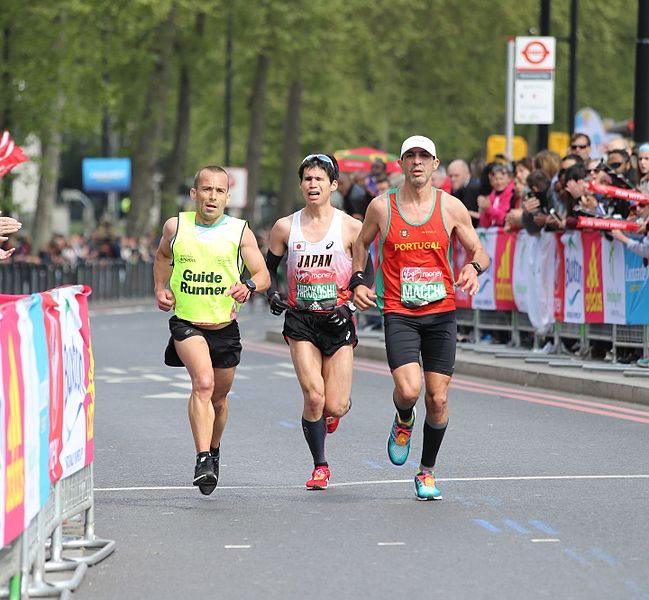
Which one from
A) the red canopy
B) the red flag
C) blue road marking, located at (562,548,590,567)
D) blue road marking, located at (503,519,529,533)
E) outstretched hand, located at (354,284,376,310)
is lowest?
blue road marking, located at (503,519,529,533)

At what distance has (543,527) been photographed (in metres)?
8.88

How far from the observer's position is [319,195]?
1038 centimetres

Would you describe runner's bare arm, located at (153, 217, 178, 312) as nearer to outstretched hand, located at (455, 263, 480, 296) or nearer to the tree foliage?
outstretched hand, located at (455, 263, 480, 296)

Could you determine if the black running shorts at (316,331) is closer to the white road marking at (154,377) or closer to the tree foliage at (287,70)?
the white road marking at (154,377)

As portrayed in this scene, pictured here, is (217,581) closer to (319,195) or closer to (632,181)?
(319,195)

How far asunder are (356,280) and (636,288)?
6.92 m

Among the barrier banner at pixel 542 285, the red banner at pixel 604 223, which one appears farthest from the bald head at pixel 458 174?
the red banner at pixel 604 223

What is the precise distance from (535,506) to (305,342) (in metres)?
1.71

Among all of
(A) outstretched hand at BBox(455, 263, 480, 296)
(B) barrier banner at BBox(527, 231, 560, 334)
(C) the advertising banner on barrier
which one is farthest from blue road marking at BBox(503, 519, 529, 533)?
(B) barrier banner at BBox(527, 231, 560, 334)

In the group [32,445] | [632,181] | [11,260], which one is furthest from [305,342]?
[11,260]

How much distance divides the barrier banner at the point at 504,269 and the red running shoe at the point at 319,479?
9381 mm

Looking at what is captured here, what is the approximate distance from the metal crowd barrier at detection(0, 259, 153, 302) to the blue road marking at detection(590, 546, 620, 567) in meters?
29.4

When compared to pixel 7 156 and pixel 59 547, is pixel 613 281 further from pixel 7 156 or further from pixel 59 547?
pixel 59 547

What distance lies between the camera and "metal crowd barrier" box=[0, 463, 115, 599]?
22.8 ft
